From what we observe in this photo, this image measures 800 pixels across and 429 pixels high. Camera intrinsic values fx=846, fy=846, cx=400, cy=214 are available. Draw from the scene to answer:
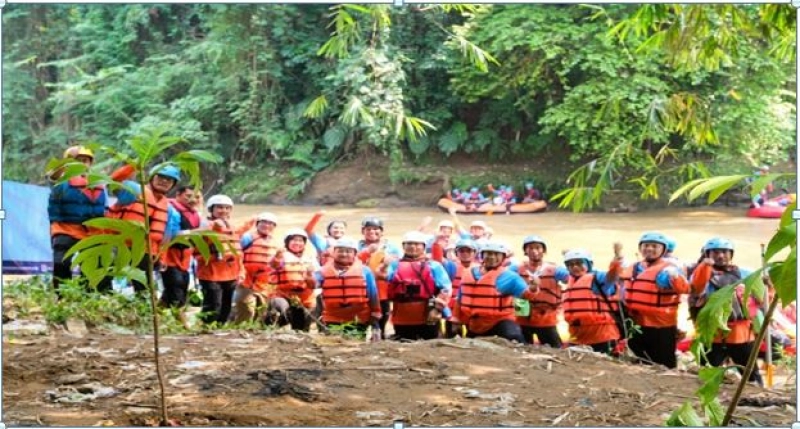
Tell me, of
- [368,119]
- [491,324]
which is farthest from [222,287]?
[368,119]

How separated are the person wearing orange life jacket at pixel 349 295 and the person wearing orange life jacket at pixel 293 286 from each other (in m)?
0.08

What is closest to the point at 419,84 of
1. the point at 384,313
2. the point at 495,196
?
the point at 384,313

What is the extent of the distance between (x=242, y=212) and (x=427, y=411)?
8.89ft

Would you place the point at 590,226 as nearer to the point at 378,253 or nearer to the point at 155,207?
the point at 378,253

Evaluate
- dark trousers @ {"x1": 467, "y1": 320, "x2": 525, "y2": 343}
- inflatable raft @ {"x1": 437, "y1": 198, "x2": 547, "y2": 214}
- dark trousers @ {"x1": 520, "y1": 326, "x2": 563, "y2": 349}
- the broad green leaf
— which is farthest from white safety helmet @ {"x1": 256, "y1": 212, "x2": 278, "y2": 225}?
the broad green leaf

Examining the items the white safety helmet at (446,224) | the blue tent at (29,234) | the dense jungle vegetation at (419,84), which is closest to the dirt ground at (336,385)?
the dense jungle vegetation at (419,84)

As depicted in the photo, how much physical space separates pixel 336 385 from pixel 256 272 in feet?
6.05

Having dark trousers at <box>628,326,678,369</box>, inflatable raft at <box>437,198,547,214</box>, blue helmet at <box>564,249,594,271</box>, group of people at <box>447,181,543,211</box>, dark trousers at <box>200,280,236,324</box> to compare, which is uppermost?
group of people at <box>447,181,543,211</box>

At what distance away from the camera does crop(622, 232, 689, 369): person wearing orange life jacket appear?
2.77m

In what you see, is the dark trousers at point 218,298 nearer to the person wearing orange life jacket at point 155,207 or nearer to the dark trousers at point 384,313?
the person wearing orange life jacket at point 155,207

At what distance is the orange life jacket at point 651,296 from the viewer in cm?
278

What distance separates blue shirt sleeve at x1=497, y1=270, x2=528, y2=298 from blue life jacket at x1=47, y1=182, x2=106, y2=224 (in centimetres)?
133

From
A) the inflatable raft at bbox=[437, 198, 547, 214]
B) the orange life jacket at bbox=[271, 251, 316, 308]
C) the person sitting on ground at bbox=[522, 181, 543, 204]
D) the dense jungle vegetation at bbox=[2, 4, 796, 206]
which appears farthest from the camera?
the inflatable raft at bbox=[437, 198, 547, 214]

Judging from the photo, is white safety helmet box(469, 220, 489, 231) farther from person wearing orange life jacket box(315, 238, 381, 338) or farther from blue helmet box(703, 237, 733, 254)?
blue helmet box(703, 237, 733, 254)
